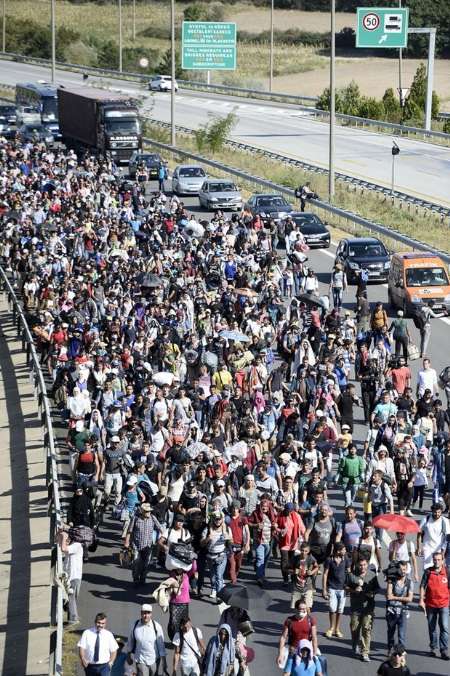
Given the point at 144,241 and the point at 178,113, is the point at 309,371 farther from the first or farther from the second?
the point at 178,113

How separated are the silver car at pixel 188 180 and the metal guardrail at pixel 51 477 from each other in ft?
47.1

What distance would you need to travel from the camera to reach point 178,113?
86375 millimetres

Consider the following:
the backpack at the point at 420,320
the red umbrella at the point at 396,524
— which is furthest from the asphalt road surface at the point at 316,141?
the red umbrella at the point at 396,524

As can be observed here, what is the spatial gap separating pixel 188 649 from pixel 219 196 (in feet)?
116

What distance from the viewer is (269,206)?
152ft

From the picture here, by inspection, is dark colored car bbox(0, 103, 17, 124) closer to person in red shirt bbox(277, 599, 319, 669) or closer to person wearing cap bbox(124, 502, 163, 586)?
person wearing cap bbox(124, 502, 163, 586)

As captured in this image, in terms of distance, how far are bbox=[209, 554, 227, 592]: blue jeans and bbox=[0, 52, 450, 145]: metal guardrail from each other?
57.0 metres

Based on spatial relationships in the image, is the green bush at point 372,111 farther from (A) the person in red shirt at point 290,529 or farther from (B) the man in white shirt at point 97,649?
(B) the man in white shirt at point 97,649

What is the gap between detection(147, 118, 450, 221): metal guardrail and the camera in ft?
163

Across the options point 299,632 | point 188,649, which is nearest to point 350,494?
point 299,632

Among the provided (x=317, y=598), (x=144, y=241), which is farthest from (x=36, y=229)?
(x=317, y=598)

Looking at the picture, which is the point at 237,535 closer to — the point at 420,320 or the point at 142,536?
the point at 142,536

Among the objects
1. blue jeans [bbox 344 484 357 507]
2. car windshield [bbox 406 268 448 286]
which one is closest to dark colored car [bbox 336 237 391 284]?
car windshield [bbox 406 268 448 286]

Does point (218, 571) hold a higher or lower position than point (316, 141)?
lower
